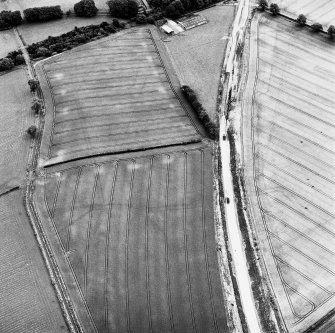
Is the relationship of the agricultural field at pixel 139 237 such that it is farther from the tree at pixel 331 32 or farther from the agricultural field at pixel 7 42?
the tree at pixel 331 32

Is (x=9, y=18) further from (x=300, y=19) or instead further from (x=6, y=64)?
(x=300, y=19)

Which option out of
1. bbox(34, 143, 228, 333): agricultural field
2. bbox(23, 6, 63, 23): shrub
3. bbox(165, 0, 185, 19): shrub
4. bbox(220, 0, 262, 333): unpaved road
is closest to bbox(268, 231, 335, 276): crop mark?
bbox(220, 0, 262, 333): unpaved road

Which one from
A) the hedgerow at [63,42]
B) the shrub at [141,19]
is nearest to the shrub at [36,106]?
the hedgerow at [63,42]

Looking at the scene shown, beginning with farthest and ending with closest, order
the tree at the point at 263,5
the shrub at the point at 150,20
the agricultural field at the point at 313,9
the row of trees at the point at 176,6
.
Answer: the tree at the point at 263,5 → the agricultural field at the point at 313,9 → the row of trees at the point at 176,6 → the shrub at the point at 150,20

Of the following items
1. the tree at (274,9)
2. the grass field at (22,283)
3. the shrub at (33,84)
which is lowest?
the grass field at (22,283)

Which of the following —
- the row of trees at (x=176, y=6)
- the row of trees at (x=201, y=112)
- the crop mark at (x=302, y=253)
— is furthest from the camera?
the row of trees at (x=176, y=6)

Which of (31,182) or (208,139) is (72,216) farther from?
(208,139)
